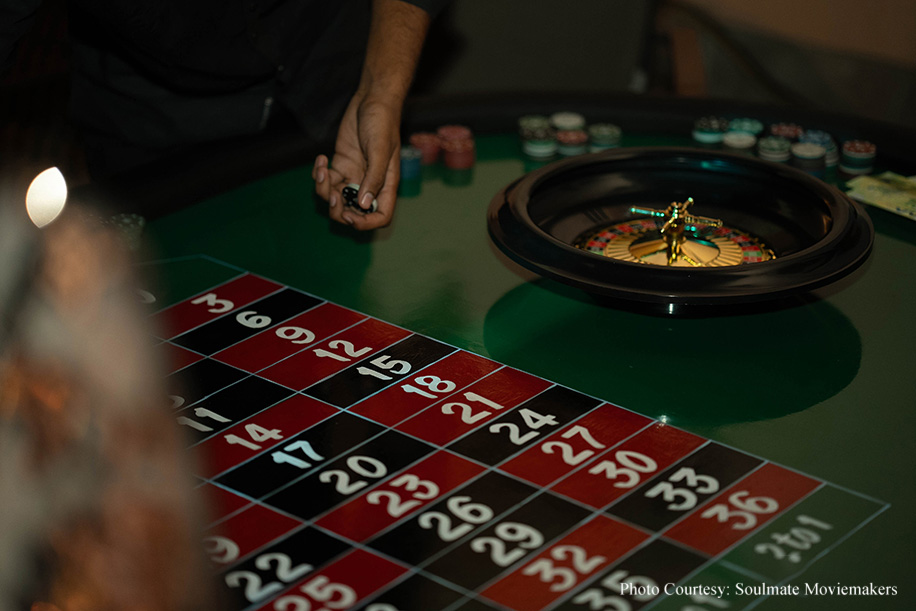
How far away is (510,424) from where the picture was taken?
138 cm

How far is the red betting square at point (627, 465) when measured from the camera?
4.06 ft

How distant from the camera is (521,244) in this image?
61.9 inches

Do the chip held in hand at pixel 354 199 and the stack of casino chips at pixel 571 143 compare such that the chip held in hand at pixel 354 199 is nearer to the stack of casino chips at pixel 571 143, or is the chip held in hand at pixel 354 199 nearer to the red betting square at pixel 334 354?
the red betting square at pixel 334 354

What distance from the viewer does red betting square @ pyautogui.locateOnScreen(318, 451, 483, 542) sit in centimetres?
118

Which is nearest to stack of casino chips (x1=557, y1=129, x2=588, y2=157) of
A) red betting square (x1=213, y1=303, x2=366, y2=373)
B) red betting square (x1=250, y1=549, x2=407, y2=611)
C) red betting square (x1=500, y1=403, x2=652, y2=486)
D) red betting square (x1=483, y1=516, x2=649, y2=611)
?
red betting square (x1=213, y1=303, x2=366, y2=373)

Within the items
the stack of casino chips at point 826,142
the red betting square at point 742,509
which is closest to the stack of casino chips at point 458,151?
the stack of casino chips at point 826,142

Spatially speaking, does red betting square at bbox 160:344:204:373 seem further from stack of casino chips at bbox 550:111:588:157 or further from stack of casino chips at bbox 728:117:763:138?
stack of casino chips at bbox 728:117:763:138

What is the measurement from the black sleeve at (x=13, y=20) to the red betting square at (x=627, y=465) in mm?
1235

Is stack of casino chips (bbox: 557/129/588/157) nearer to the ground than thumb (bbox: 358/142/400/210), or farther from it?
nearer to the ground

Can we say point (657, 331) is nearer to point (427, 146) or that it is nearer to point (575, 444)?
point (575, 444)

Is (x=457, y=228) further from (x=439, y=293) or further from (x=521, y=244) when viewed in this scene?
(x=521, y=244)

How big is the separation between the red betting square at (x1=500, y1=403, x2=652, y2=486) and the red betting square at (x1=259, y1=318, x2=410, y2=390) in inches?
14.1

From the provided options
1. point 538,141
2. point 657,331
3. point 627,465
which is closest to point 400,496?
point 627,465

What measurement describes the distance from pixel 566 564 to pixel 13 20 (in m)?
1.33
